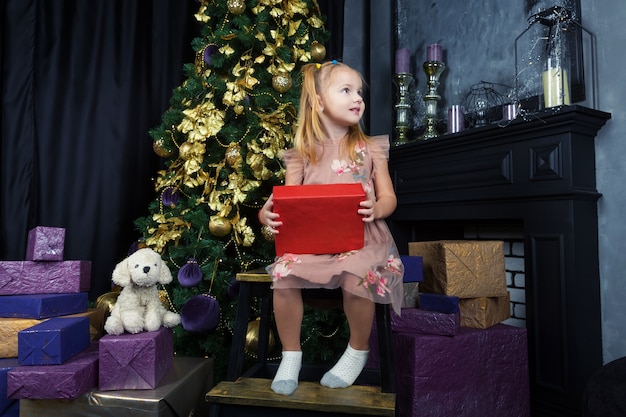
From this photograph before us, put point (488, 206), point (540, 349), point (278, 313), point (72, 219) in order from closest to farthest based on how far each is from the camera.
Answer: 1. point (278, 313)
2. point (540, 349)
3. point (488, 206)
4. point (72, 219)

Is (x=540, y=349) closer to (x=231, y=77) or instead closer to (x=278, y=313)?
(x=278, y=313)

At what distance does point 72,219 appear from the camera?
94.7 inches

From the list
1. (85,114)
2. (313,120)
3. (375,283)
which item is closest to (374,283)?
(375,283)

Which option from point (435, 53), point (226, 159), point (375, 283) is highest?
point (435, 53)

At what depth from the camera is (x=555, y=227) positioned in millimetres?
1691

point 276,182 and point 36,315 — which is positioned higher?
point 276,182

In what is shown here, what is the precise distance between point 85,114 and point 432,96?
178 cm

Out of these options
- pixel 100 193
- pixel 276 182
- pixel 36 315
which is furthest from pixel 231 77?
pixel 36 315

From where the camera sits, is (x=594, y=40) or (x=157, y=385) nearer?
(x=157, y=385)

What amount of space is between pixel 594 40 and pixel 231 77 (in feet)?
4.73

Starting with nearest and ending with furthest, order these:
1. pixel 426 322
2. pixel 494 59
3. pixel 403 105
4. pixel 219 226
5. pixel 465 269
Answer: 1. pixel 426 322
2. pixel 465 269
3. pixel 219 226
4. pixel 494 59
5. pixel 403 105

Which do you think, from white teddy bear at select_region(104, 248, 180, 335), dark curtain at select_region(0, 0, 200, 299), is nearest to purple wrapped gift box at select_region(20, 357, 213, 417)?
white teddy bear at select_region(104, 248, 180, 335)

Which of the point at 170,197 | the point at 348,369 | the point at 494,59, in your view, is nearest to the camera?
the point at 348,369

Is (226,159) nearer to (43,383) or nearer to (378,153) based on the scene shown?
(378,153)
